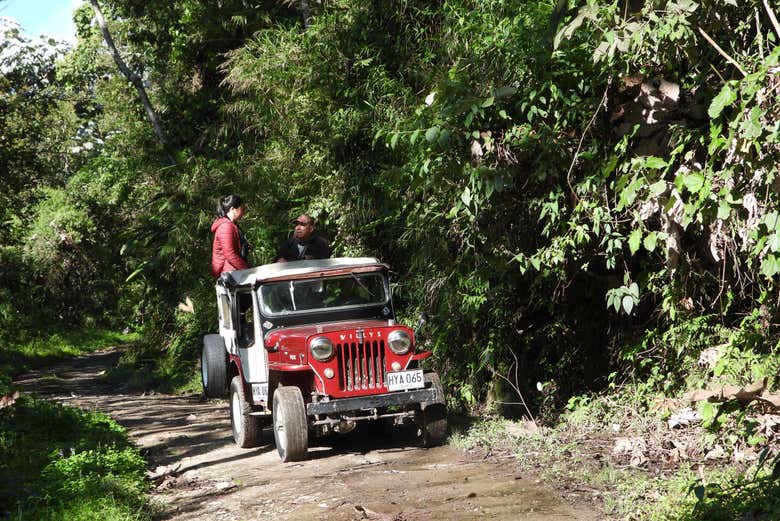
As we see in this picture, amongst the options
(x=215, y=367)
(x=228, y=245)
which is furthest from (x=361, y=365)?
(x=228, y=245)

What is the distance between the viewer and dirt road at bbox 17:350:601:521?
235 inches

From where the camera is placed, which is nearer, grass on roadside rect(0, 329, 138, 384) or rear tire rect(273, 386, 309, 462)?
rear tire rect(273, 386, 309, 462)

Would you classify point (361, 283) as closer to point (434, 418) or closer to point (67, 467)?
point (434, 418)

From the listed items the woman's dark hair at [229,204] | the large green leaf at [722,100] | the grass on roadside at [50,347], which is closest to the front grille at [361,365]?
the woman's dark hair at [229,204]

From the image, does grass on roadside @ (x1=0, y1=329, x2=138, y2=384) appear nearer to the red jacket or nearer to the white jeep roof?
the red jacket

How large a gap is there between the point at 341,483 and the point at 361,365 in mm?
1311

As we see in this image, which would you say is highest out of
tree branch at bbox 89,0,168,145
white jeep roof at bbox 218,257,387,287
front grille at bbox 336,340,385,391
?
tree branch at bbox 89,0,168,145

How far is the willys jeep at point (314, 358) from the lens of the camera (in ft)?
25.4

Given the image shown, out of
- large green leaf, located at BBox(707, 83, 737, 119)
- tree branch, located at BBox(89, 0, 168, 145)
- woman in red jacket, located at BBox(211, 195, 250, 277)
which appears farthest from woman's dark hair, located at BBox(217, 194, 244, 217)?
tree branch, located at BBox(89, 0, 168, 145)

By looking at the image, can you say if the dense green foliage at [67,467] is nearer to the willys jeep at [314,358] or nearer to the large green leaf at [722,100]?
the willys jeep at [314,358]

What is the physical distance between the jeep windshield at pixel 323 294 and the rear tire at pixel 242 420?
3.11 ft

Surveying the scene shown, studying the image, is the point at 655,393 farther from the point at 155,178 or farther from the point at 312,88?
the point at 155,178

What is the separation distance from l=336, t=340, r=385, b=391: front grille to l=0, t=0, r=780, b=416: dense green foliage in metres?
1.21

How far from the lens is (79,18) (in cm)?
2266
